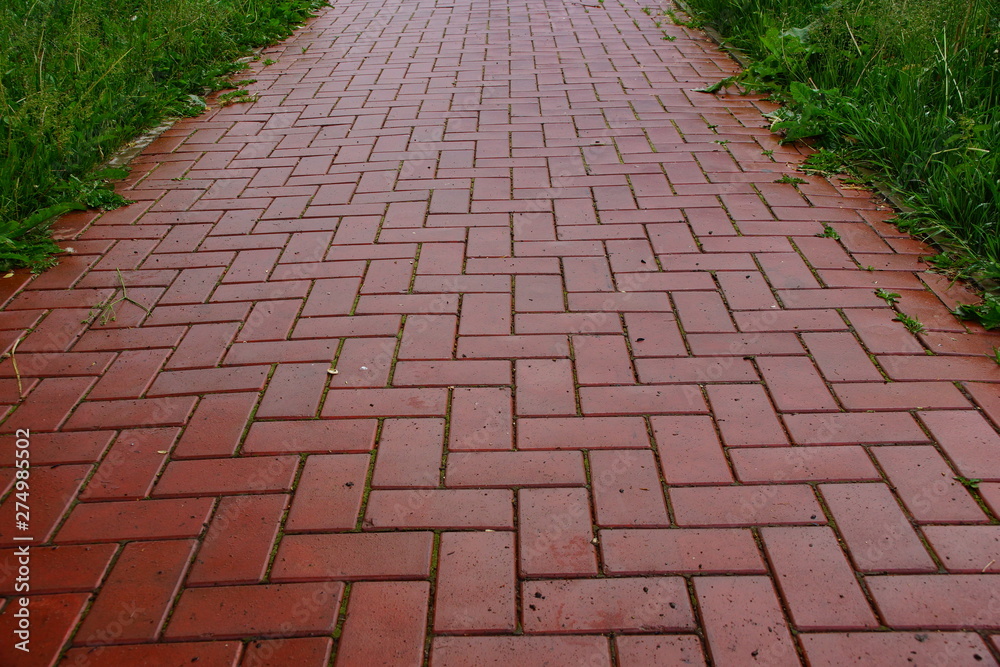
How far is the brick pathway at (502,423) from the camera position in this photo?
1664 mm

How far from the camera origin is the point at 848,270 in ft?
9.42

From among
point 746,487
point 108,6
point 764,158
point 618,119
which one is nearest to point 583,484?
point 746,487

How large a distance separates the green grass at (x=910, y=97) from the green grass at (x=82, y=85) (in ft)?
11.7

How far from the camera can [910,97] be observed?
3.60 meters

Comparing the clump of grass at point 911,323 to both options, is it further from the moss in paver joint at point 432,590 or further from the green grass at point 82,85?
the green grass at point 82,85

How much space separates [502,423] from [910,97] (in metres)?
2.79

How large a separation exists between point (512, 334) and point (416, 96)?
112 inches

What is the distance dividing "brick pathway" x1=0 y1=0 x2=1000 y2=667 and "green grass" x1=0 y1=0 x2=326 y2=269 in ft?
0.66

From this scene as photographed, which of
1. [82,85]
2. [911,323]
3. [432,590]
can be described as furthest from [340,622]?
[82,85]

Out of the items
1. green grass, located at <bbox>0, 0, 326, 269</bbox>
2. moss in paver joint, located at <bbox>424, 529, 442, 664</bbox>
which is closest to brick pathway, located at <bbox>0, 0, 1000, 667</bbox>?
moss in paver joint, located at <bbox>424, 529, 442, 664</bbox>

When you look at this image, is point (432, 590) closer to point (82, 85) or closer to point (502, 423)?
point (502, 423)

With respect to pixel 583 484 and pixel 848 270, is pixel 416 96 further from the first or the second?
pixel 583 484

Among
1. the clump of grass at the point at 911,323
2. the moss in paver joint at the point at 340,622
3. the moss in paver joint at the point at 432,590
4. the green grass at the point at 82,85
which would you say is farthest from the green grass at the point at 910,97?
the green grass at the point at 82,85

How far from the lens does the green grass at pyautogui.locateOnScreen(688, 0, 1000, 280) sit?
299 cm
